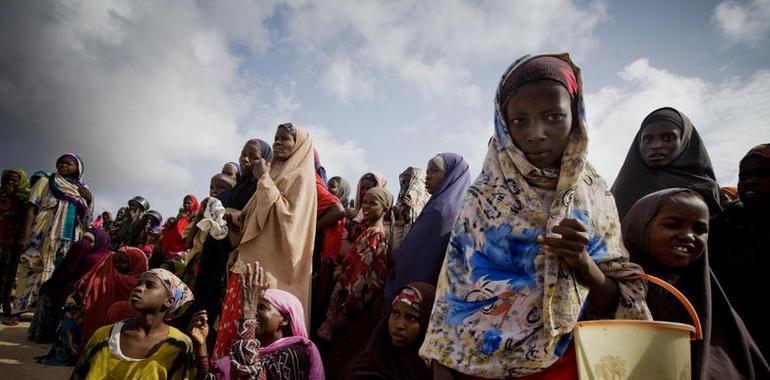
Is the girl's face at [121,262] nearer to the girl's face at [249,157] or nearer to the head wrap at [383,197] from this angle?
the girl's face at [249,157]

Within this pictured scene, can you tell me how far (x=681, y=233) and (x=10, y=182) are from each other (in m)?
9.86

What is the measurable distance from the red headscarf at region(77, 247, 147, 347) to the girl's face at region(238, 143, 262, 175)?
2.58 metres

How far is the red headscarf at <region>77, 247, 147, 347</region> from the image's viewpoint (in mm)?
5168

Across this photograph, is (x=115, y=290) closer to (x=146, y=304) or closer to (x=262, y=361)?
(x=146, y=304)

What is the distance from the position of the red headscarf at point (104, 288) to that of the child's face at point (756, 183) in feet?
21.8

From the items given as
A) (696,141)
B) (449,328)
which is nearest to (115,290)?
(449,328)

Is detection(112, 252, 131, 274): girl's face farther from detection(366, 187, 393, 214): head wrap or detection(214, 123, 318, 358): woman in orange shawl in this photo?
detection(366, 187, 393, 214): head wrap

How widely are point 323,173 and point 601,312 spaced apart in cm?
486

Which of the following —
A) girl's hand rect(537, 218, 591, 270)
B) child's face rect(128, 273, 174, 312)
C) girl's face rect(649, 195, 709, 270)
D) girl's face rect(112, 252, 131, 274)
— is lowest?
child's face rect(128, 273, 174, 312)

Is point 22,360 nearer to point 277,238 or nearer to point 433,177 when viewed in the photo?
point 277,238

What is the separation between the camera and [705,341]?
5.93 ft

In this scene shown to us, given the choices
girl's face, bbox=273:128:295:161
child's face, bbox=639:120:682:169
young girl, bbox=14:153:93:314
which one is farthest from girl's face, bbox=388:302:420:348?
young girl, bbox=14:153:93:314

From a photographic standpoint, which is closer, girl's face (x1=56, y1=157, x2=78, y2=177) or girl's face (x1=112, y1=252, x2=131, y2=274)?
girl's face (x1=112, y1=252, x2=131, y2=274)

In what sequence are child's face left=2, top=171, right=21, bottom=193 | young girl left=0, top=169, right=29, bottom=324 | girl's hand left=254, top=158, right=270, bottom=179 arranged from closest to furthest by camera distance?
girl's hand left=254, top=158, right=270, bottom=179, young girl left=0, top=169, right=29, bottom=324, child's face left=2, top=171, right=21, bottom=193
